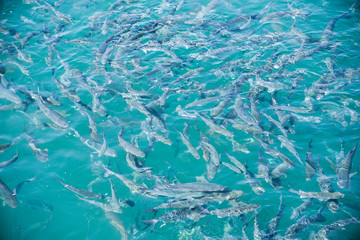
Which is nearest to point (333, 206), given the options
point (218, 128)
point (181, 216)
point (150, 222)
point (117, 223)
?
point (218, 128)

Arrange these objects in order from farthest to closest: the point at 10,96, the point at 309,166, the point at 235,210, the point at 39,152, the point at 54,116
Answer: the point at 10,96, the point at 54,116, the point at 39,152, the point at 309,166, the point at 235,210

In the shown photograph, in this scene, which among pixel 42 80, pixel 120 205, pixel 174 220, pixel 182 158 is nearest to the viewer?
pixel 174 220

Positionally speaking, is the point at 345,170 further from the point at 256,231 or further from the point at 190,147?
the point at 190,147

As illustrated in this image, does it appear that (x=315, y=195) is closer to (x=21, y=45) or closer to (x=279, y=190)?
(x=279, y=190)

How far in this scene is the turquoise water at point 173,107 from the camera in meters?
5.64

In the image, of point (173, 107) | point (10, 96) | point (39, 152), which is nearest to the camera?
point (39, 152)

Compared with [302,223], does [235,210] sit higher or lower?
higher

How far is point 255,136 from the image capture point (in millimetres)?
6922

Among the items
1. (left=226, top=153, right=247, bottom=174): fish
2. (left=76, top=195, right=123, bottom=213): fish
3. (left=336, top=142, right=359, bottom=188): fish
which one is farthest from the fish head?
(left=76, top=195, right=123, bottom=213): fish

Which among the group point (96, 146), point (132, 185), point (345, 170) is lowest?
point (345, 170)

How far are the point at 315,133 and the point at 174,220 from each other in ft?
17.5

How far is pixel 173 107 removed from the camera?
8.12 metres

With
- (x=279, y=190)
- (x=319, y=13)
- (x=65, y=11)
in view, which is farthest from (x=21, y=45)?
(x=319, y=13)

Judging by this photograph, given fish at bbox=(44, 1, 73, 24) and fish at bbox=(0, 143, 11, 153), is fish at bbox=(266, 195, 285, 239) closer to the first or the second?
fish at bbox=(0, 143, 11, 153)
